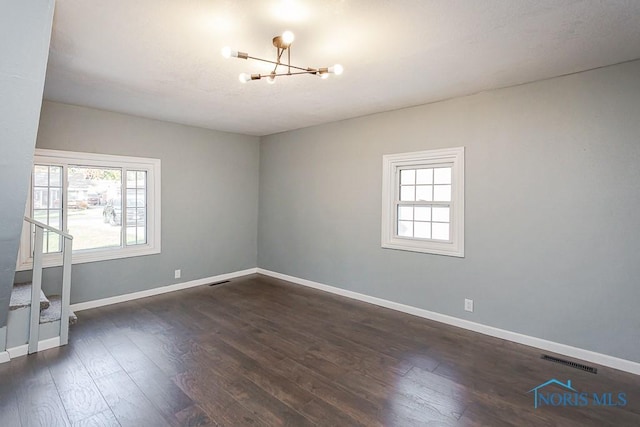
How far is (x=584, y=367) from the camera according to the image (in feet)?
9.13

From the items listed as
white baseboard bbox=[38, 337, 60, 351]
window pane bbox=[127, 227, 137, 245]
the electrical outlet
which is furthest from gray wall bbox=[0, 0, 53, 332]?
the electrical outlet

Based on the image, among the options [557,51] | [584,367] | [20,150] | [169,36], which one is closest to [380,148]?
[557,51]

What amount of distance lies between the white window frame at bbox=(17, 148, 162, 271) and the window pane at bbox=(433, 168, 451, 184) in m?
3.86

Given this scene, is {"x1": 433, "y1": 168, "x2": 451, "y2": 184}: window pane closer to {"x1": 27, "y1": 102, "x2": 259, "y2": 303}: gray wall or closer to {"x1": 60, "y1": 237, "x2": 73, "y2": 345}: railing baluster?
{"x1": 27, "y1": 102, "x2": 259, "y2": 303}: gray wall

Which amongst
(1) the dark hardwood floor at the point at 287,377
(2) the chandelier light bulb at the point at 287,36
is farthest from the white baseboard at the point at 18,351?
(2) the chandelier light bulb at the point at 287,36

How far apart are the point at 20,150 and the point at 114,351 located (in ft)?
6.60

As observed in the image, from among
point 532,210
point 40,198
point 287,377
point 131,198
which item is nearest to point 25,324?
point 40,198

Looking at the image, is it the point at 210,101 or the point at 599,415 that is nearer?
the point at 599,415

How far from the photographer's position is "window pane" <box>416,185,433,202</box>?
3.98m

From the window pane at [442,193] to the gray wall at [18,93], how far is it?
365 cm

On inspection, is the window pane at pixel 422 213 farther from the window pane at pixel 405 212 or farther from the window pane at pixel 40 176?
the window pane at pixel 40 176

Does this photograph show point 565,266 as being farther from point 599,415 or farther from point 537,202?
point 599,415

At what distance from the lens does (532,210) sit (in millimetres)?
3170

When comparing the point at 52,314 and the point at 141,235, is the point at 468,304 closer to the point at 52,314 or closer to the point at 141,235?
the point at 52,314
